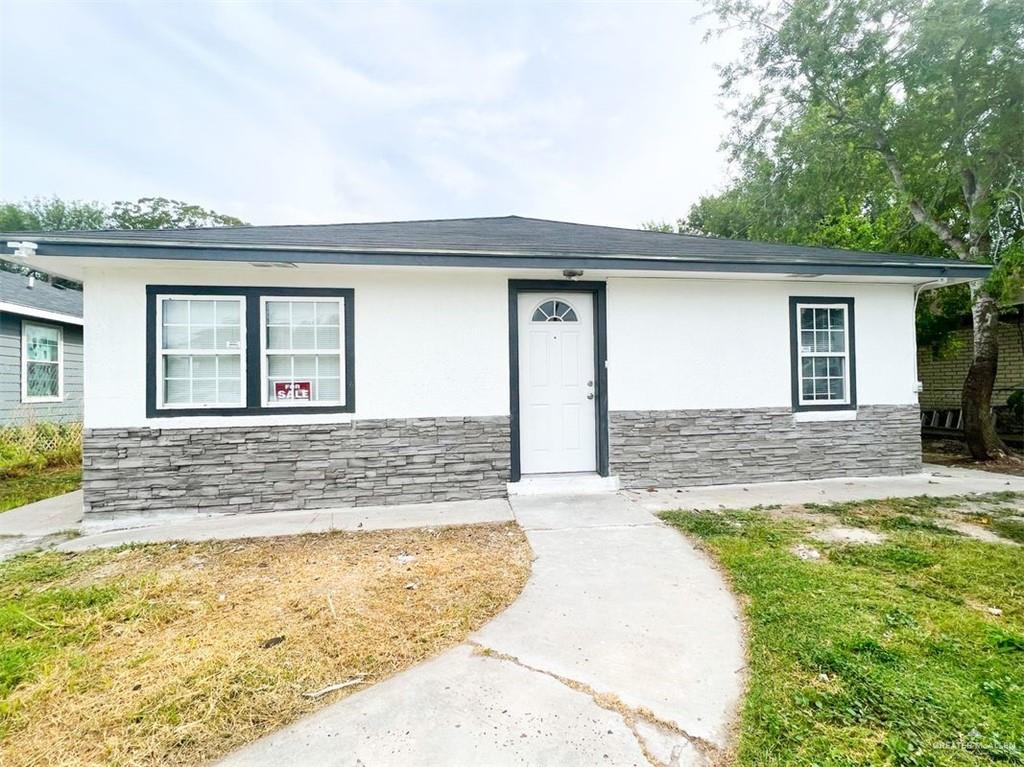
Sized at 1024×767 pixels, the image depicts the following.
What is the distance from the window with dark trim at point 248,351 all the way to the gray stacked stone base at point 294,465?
0.29 m

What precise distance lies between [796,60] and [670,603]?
34.6ft

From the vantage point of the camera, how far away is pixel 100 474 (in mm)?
4676

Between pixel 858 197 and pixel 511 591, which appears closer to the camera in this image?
pixel 511 591

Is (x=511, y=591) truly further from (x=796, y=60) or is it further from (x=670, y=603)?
(x=796, y=60)

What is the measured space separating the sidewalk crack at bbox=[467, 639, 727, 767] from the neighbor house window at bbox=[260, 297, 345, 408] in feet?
12.3

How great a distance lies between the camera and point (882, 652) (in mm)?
2227

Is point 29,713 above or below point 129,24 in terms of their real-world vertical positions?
below

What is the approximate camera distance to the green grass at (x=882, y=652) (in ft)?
5.53

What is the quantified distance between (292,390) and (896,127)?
10384 mm

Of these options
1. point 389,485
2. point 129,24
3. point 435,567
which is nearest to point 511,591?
point 435,567

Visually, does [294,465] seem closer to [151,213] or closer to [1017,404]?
[1017,404]

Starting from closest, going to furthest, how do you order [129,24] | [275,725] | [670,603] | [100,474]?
[275,725], [670,603], [100,474], [129,24]

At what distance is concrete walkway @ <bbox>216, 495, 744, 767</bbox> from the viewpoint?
1670 millimetres

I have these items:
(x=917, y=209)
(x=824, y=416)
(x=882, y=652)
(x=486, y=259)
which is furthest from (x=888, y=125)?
(x=882, y=652)
